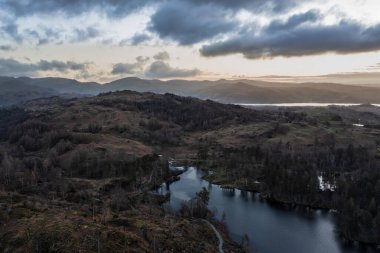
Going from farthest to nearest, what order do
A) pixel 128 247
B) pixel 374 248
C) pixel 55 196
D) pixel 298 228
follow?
pixel 55 196
pixel 298 228
pixel 374 248
pixel 128 247

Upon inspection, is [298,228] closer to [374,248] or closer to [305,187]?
[374,248]

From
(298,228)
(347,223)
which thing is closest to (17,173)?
(298,228)

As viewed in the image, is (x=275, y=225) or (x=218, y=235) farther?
(x=275, y=225)

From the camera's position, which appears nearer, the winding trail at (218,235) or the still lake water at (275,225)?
the winding trail at (218,235)

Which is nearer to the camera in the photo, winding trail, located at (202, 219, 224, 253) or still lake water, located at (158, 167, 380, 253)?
winding trail, located at (202, 219, 224, 253)

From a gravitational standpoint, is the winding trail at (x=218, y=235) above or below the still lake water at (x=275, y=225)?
above

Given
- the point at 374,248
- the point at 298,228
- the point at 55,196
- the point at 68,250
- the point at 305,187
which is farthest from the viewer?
the point at 305,187

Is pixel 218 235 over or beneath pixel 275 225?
over

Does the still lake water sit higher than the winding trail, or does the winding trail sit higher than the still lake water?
the winding trail
